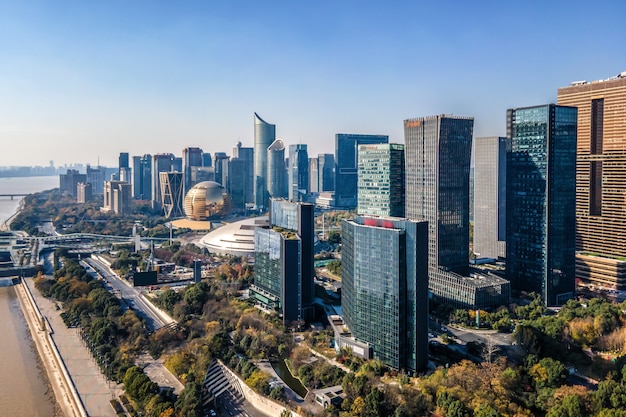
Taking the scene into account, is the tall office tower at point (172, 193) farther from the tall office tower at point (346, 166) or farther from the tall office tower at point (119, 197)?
the tall office tower at point (346, 166)

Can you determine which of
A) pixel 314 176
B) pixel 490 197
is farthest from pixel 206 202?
pixel 314 176

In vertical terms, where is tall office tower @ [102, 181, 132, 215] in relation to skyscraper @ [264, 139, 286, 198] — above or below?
below

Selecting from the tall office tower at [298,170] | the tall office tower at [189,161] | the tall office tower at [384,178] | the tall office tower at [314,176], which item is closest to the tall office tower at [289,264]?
the tall office tower at [384,178]

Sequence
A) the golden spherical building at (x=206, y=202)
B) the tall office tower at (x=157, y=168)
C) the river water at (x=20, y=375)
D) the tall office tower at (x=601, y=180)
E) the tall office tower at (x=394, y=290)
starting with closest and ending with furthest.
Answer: the tall office tower at (x=394, y=290) < the river water at (x=20, y=375) < the tall office tower at (x=601, y=180) < the golden spherical building at (x=206, y=202) < the tall office tower at (x=157, y=168)

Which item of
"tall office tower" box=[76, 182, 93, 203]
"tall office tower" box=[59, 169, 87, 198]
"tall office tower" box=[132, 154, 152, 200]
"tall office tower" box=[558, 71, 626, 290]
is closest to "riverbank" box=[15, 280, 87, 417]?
"tall office tower" box=[558, 71, 626, 290]

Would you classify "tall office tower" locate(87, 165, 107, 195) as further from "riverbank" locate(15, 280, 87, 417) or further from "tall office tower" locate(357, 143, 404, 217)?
"tall office tower" locate(357, 143, 404, 217)
